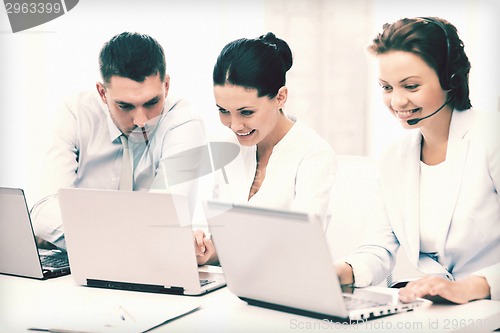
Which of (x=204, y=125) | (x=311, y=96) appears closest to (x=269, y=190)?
(x=204, y=125)

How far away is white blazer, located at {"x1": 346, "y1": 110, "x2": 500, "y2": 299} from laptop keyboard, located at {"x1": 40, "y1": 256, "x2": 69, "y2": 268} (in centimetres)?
87

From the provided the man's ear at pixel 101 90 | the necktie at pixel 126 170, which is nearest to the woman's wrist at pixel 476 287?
the necktie at pixel 126 170

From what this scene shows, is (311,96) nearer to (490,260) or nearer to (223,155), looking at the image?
(223,155)

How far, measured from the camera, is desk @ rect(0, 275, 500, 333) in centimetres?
144

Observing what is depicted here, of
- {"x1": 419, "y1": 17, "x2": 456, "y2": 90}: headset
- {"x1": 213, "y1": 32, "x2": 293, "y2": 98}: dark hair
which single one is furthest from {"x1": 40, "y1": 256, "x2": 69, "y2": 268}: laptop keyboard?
{"x1": 419, "y1": 17, "x2": 456, "y2": 90}: headset

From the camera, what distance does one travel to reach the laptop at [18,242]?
184cm

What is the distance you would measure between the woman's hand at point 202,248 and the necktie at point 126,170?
1.49 ft

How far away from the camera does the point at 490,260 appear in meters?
1.90

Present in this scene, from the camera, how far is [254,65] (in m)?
2.00

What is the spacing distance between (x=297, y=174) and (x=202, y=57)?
68 cm

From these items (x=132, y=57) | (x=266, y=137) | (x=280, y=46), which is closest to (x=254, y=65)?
(x=280, y=46)

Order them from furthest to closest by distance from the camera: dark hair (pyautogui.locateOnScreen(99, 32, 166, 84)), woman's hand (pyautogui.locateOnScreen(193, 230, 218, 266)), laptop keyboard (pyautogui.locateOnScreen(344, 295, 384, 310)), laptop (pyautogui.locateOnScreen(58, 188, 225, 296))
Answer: dark hair (pyautogui.locateOnScreen(99, 32, 166, 84)) → woman's hand (pyautogui.locateOnScreen(193, 230, 218, 266)) → laptop (pyautogui.locateOnScreen(58, 188, 225, 296)) → laptop keyboard (pyautogui.locateOnScreen(344, 295, 384, 310))

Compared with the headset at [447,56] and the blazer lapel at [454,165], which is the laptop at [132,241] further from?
the headset at [447,56]

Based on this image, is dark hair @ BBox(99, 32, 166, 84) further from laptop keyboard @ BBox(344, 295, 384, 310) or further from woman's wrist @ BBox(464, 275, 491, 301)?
woman's wrist @ BBox(464, 275, 491, 301)
